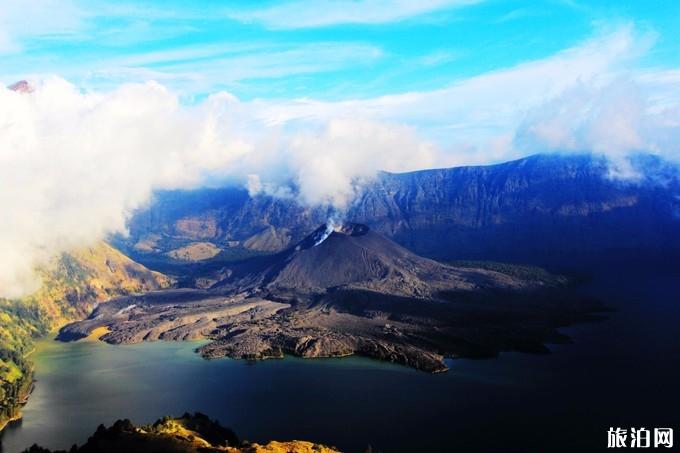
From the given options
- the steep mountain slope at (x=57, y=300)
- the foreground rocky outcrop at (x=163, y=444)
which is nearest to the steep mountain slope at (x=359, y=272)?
the steep mountain slope at (x=57, y=300)

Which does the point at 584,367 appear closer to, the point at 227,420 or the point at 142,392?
the point at 227,420

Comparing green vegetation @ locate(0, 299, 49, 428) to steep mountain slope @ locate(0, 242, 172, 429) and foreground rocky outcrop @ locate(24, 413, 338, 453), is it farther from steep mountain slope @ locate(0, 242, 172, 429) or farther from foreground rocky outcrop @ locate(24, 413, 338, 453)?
foreground rocky outcrop @ locate(24, 413, 338, 453)

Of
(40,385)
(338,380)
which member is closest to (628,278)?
(338,380)

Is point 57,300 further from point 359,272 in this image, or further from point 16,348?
point 359,272

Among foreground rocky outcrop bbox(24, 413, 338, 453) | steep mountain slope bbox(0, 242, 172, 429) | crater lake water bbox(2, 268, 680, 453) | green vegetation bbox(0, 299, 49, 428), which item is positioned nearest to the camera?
foreground rocky outcrop bbox(24, 413, 338, 453)

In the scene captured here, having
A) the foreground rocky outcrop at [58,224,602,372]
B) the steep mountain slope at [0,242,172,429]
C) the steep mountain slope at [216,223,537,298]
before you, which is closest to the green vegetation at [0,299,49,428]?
the steep mountain slope at [0,242,172,429]

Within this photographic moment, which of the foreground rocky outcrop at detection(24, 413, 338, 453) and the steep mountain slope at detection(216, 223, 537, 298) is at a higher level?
the foreground rocky outcrop at detection(24, 413, 338, 453)
